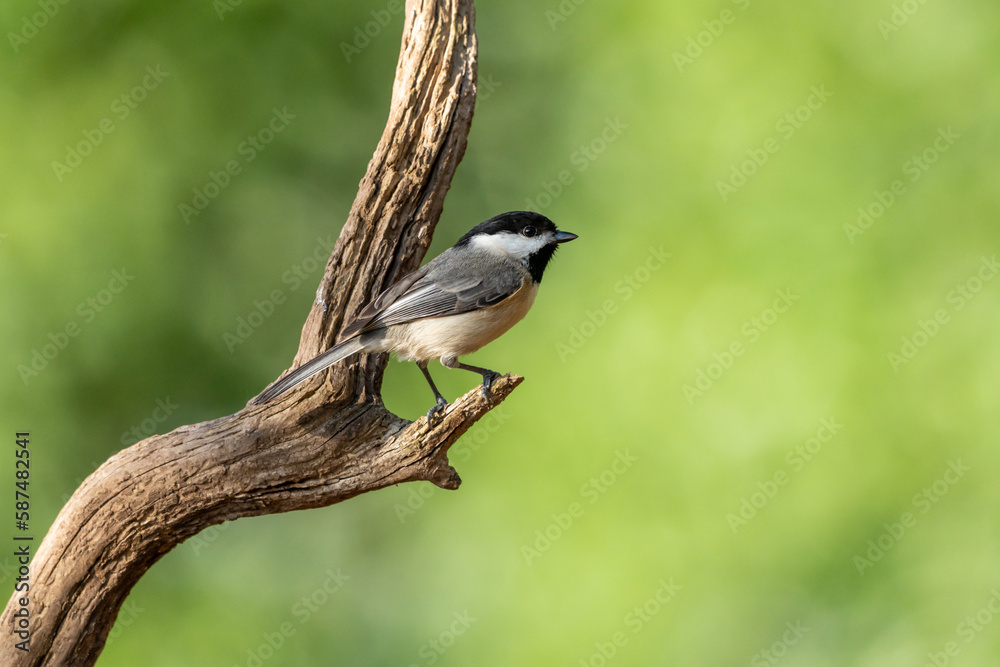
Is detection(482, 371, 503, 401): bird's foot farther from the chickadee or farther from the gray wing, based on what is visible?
the gray wing

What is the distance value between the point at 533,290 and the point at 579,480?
2.16m

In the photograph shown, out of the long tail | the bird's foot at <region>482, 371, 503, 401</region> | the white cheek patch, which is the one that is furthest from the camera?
the white cheek patch

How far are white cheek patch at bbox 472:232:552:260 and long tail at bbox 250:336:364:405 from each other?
2.03 ft

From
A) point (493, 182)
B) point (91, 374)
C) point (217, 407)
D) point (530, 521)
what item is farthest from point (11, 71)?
point (530, 521)

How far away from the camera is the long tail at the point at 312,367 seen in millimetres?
3047

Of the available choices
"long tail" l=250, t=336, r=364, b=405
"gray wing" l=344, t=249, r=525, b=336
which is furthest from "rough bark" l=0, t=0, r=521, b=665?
"gray wing" l=344, t=249, r=525, b=336

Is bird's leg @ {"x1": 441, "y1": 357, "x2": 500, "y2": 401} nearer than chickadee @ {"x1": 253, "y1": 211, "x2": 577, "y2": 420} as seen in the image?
Yes

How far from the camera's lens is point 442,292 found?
3.23m

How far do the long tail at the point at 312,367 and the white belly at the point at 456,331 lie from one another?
0.52 ft

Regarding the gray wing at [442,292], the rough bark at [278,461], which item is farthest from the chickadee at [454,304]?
the rough bark at [278,461]

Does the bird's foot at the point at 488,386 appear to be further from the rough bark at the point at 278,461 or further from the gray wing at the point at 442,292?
the gray wing at the point at 442,292

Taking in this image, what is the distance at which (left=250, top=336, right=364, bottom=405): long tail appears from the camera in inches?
120

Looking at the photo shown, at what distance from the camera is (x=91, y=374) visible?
551 centimetres

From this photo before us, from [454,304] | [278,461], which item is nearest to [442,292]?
[454,304]
